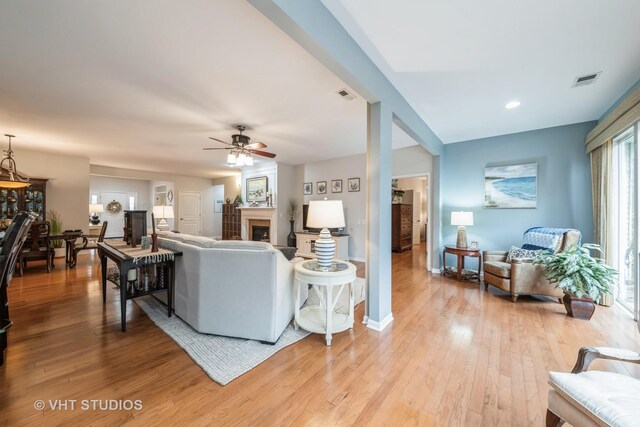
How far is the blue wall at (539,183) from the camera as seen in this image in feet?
12.4

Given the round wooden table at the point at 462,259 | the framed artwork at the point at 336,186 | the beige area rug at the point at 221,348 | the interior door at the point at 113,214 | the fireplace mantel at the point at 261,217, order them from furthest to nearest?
the interior door at the point at 113,214 < the fireplace mantel at the point at 261,217 < the framed artwork at the point at 336,186 < the round wooden table at the point at 462,259 < the beige area rug at the point at 221,348

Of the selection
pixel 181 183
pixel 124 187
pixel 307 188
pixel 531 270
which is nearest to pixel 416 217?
pixel 307 188

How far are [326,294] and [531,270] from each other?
9.92 feet

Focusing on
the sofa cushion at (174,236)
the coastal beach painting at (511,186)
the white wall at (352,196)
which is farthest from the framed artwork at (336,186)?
the sofa cushion at (174,236)

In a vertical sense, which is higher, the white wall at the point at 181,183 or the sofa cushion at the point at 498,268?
the white wall at the point at 181,183

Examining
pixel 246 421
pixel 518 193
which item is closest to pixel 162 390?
pixel 246 421

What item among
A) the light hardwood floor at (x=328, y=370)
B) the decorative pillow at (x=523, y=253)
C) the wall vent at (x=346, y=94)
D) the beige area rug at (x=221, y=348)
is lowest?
the light hardwood floor at (x=328, y=370)

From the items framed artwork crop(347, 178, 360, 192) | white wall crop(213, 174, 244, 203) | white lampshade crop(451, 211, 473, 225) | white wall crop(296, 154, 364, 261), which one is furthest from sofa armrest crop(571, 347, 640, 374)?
white wall crop(213, 174, 244, 203)

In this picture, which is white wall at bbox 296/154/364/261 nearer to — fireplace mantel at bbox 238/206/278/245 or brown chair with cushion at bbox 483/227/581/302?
fireplace mantel at bbox 238/206/278/245

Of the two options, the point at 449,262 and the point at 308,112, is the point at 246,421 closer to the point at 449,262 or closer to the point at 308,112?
the point at 308,112

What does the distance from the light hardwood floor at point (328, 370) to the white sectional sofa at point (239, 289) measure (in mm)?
317

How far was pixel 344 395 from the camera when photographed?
1.66 meters

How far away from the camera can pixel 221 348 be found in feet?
7.11

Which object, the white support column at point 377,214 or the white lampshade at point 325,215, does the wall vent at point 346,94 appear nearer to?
the white support column at point 377,214
